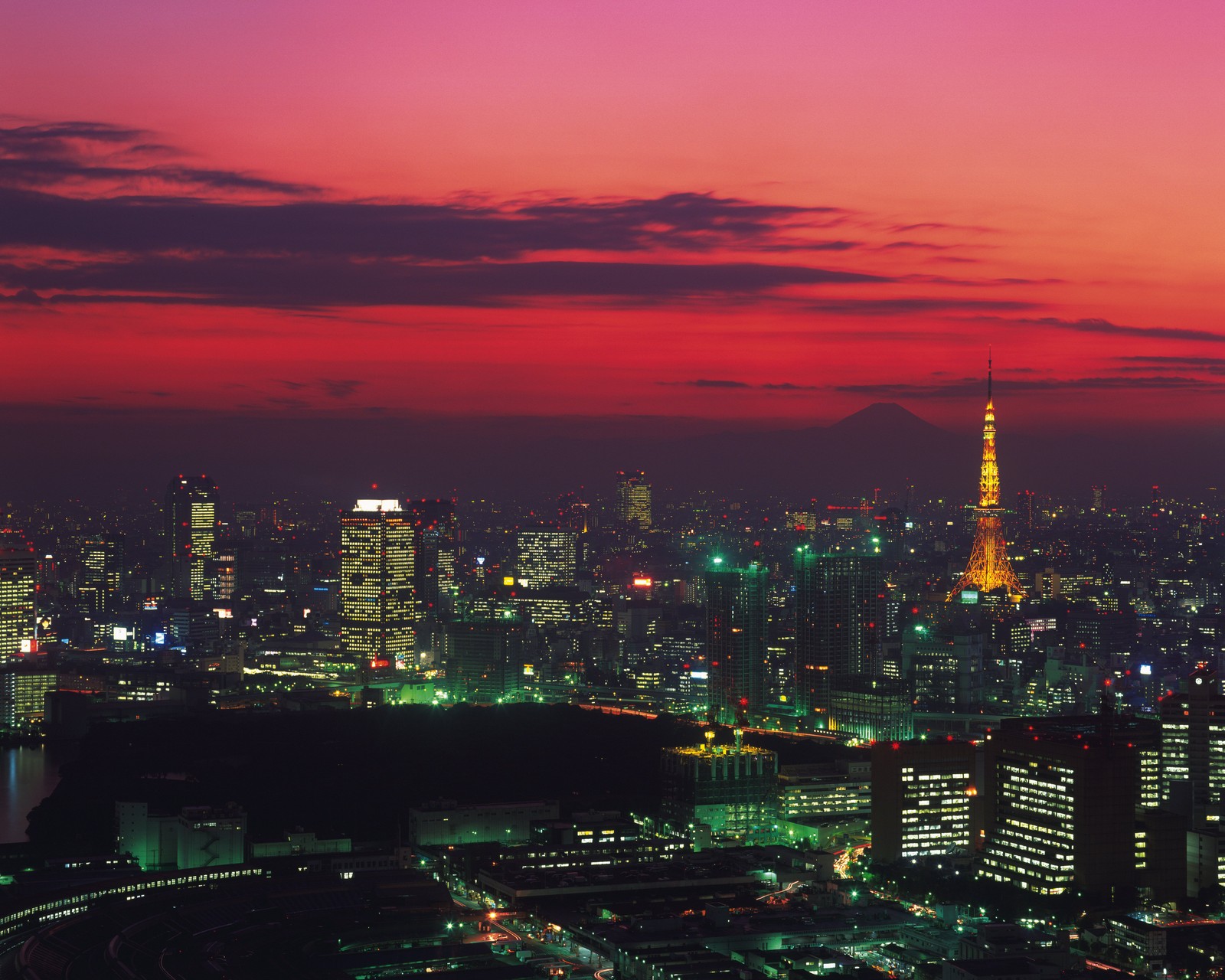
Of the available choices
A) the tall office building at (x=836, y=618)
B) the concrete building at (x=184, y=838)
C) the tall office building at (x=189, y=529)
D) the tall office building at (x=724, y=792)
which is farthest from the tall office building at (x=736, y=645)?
the tall office building at (x=189, y=529)

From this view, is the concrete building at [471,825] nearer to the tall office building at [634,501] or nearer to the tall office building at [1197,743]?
the tall office building at [1197,743]

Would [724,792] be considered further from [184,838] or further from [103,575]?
[103,575]

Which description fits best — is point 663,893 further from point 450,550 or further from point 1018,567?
point 450,550

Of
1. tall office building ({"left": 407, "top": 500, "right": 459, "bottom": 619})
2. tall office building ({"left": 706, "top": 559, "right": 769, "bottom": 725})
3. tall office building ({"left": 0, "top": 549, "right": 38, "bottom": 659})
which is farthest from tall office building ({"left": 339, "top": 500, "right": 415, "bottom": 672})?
tall office building ({"left": 706, "top": 559, "right": 769, "bottom": 725})

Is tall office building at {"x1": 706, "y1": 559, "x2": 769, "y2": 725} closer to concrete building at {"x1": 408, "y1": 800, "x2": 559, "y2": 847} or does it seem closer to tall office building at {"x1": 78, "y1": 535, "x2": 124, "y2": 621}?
concrete building at {"x1": 408, "y1": 800, "x2": 559, "y2": 847}

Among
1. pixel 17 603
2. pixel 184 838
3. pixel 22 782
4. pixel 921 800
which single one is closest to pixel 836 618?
pixel 22 782

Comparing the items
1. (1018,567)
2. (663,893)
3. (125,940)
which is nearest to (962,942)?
(663,893)
